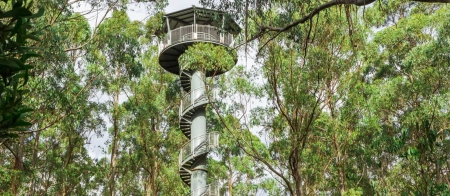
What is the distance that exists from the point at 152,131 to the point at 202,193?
14.3 ft

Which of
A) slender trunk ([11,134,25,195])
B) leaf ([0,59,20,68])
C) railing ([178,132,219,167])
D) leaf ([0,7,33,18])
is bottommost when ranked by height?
leaf ([0,59,20,68])


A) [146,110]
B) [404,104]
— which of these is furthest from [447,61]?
[146,110]

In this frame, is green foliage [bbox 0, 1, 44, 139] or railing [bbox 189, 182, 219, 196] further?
railing [bbox 189, 182, 219, 196]

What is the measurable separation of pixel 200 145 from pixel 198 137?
372mm

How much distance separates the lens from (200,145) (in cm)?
1686

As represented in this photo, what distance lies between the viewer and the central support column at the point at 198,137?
16.6 meters

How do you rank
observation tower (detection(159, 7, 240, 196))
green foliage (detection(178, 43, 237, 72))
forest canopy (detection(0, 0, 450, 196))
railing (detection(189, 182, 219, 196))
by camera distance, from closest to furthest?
1. forest canopy (detection(0, 0, 450, 196))
2. green foliage (detection(178, 43, 237, 72))
3. railing (detection(189, 182, 219, 196))
4. observation tower (detection(159, 7, 240, 196))

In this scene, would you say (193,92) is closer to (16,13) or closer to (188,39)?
(188,39)

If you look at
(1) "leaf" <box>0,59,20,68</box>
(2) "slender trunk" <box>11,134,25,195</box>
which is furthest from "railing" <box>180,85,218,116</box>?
(1) "leaf" <box>0,59,20,68</box>

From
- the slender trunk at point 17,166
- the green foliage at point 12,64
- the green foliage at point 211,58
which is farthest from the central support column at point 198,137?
the green foliage at point 12,64

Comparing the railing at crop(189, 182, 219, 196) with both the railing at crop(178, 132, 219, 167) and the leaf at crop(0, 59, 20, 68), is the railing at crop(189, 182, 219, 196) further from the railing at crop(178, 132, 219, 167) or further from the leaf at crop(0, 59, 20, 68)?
the leaf at crop(0, 59, 20, 68)

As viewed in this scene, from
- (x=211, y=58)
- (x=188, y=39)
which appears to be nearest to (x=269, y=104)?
(x=211, y=58)

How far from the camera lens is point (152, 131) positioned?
19.9 m

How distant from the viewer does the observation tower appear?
54.8 ft
